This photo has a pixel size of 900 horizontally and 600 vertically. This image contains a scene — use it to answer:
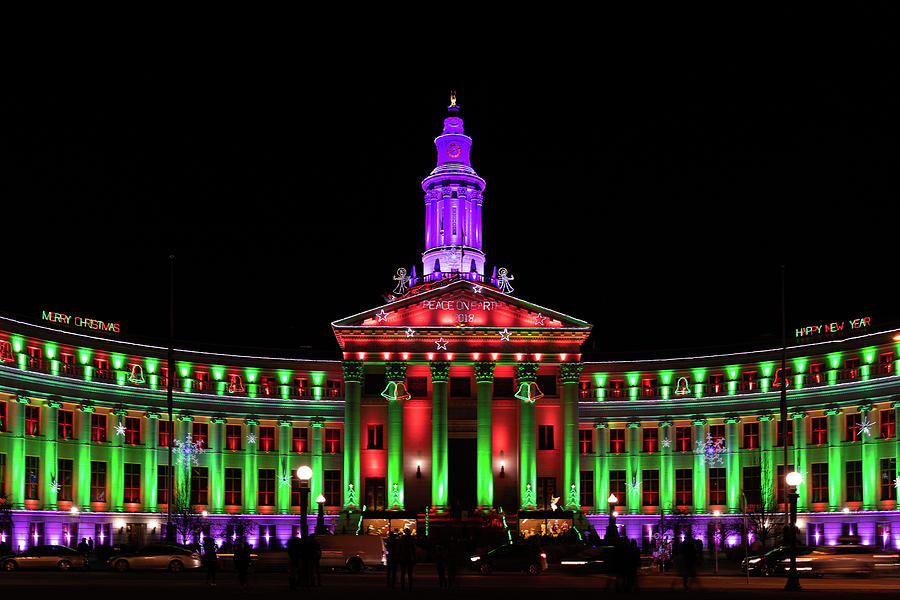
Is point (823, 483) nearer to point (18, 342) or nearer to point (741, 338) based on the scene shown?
point (741, 338)

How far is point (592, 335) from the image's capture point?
425ft

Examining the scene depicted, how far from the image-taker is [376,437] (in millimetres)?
112875

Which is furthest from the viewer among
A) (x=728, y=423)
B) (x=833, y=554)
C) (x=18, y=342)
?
(x=728, y=423)

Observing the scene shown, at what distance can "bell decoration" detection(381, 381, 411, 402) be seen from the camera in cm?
11075

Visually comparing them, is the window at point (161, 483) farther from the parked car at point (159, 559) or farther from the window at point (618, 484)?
the parked car at point (159, 559)

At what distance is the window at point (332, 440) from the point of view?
117 metres

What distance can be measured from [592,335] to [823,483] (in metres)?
29.8

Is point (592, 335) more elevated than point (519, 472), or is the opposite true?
point (592, 335)

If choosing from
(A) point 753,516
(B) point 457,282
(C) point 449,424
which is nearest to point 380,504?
(C) point 449,424

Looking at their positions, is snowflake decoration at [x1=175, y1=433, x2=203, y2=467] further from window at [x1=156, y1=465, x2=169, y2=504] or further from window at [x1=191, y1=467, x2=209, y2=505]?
window at [x1=156, y1=465, x2=169, y2=504]

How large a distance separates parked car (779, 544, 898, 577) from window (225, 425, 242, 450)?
188ft

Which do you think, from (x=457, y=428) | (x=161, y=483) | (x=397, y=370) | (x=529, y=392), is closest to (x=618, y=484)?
(x=529, y=392)

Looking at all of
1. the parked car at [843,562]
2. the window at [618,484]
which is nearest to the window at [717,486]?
the window at [618,484]

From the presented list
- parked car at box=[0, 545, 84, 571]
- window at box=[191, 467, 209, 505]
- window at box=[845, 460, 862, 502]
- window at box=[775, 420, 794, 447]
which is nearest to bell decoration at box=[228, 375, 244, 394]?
window at box=[191, 467, 209, 505]
